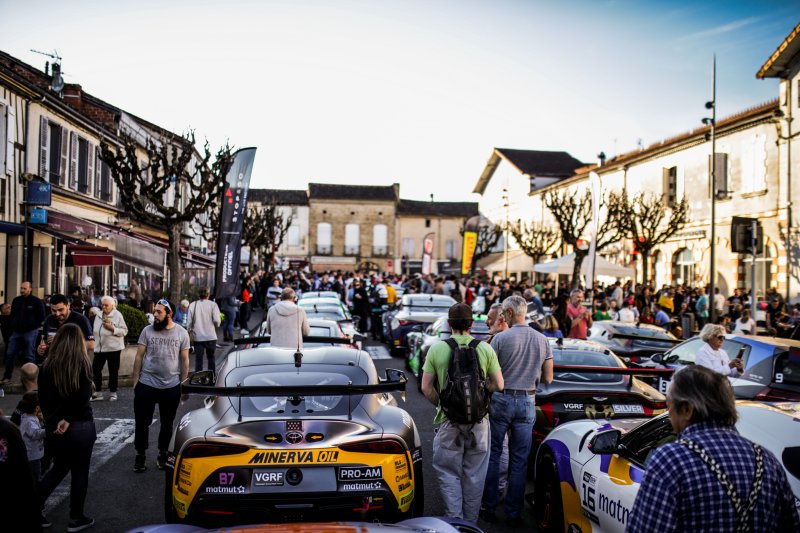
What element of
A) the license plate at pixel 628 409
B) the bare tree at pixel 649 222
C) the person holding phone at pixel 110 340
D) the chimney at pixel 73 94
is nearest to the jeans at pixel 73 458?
the license plate at pixel 628 409

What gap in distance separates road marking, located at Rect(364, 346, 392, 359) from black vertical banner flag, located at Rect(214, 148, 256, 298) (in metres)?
3.65

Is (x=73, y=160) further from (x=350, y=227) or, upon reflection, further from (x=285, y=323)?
(x=350, y=227)

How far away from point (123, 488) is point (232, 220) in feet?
35.9

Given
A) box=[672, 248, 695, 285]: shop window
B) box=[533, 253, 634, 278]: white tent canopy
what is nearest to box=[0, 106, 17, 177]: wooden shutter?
box=[533, 253, 634, 278]: white tent canopy

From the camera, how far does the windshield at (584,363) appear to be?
25.9ft

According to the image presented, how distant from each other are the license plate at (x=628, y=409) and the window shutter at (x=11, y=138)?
16.1 metres

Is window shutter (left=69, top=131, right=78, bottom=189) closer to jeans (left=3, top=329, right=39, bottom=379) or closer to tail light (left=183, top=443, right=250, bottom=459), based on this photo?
jeans (left=3, top=329, right=39, bottom=379)

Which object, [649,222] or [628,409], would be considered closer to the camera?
[628,409]

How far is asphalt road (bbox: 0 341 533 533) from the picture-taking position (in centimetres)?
591

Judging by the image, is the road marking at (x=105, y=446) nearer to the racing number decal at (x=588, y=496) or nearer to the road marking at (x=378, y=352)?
the racing number decal at (x=588, y=496)

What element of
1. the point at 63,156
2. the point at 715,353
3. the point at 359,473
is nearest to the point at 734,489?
the point at 359,473

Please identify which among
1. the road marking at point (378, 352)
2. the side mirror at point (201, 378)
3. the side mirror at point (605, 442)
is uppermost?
the side mirror at point (201, 378)

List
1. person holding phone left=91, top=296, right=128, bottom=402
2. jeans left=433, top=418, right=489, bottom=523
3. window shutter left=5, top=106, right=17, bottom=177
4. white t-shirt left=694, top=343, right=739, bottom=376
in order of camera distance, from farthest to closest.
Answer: window shutter left=5, top=106, right=17, bottom=177 → person holding phone left=91, top=296, right=128, bottom=402 → white t-shirt left=694, top=343, right=739, bottom=376 → jeans left=433, top=418, right=489, bottom=523

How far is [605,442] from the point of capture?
180 inches
